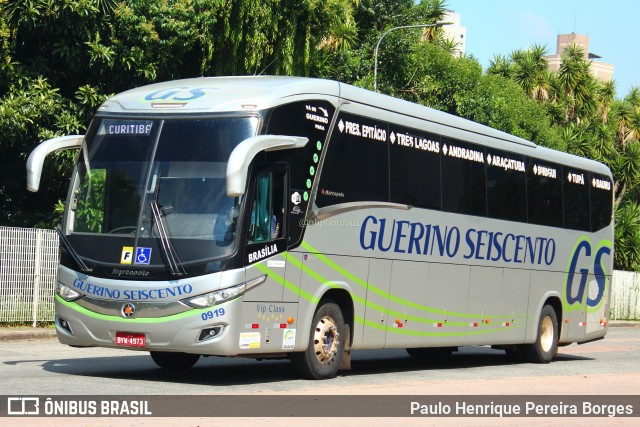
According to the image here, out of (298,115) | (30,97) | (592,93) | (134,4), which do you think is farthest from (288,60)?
(592,93)

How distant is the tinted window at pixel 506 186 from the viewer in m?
18.0

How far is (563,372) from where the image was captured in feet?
57.4

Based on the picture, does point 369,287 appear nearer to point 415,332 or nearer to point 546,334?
point 415,332

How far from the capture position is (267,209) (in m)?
12.6

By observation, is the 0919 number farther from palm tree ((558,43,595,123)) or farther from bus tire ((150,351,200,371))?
palm tree ((558,43,595,123))

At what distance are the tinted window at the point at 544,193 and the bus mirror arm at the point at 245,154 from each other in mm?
7637

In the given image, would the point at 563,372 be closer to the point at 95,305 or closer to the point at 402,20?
the point at 95,305

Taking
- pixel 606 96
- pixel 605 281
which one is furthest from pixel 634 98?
pixel 605 281

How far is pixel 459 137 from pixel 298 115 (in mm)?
4655

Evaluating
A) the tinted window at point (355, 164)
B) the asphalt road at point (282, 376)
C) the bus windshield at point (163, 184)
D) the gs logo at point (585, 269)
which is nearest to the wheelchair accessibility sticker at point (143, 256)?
the bus windshield at point (163, 184)

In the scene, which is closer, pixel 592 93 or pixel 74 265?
pixel 74 265

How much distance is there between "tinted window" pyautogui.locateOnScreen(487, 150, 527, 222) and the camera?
59.0 feet

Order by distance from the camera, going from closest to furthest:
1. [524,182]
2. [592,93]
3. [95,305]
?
[95,305]
[524,182]
[592,93]

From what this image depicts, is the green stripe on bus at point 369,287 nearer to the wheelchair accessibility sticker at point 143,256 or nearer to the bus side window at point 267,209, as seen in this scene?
the bus side window at point 267,209
